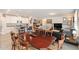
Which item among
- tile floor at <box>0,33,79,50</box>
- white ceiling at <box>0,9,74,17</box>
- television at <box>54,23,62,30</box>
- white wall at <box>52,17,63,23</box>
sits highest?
white ceiling at <box>0,9,74,17</box>

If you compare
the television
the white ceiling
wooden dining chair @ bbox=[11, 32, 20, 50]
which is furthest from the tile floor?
the white ceiling

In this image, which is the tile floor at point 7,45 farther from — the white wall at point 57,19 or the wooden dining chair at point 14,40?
the white wall at point 57,19

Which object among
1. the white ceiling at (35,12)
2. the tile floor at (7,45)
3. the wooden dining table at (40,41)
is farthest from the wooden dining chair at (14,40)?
the white ceiling at (35,12)

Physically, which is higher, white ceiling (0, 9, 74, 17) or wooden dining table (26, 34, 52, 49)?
white ceiling (0, 9, 74, 17)

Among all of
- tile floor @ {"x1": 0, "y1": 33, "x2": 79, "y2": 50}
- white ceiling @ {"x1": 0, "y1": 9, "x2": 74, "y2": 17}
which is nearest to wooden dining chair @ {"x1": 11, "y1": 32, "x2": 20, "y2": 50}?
tile floor @ {"x1": 0, "y1": 33, "x2": 79, "y2": 50}

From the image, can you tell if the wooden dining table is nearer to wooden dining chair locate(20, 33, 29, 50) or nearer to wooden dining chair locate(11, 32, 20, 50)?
wooden dining chair locate(20, 33, 29, 50)

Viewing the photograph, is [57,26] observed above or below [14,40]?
above

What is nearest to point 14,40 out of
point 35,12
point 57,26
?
point 35,12

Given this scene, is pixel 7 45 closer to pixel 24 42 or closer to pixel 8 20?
pixel 24 42

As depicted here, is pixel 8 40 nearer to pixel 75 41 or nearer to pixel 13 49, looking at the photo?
pixel 13 49

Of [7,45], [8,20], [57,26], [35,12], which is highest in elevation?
[35,12]

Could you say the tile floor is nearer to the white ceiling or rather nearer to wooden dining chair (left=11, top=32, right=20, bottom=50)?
wooden dining chair (left=11, top=32, right=20, bottom=50)

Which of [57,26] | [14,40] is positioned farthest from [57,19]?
[14,40]

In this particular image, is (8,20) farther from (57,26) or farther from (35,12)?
(57,26)
